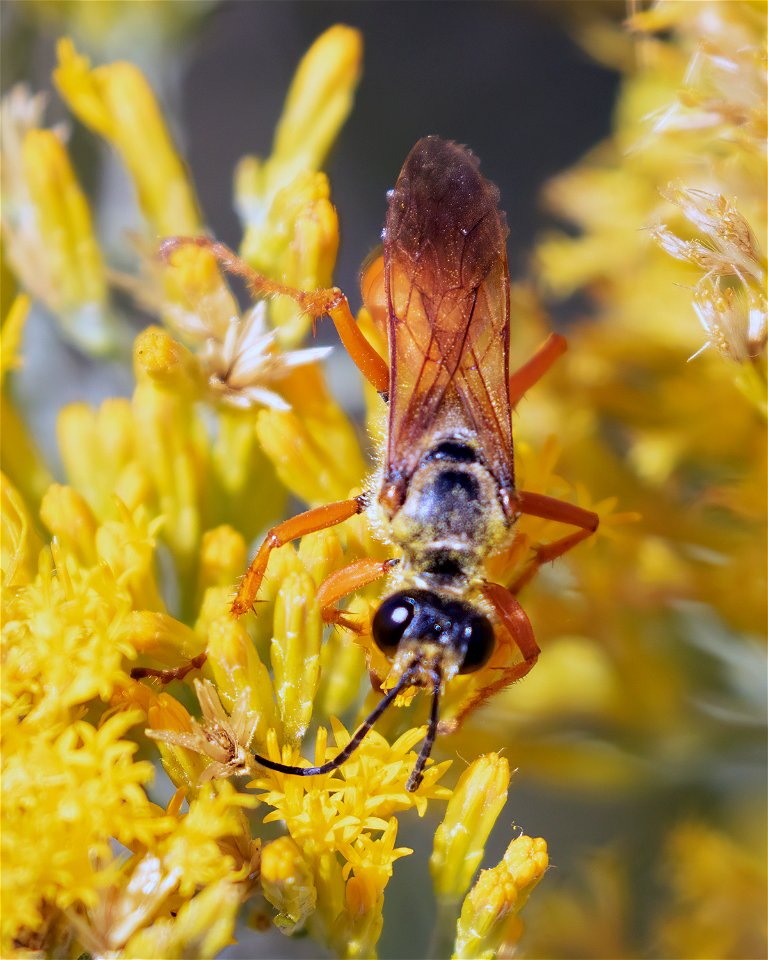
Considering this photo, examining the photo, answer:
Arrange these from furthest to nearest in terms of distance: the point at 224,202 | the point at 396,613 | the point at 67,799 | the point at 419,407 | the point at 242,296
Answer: the point at 224,202 < the point at 242,296 < the point at 419,407 < the point at 396,613 < the point at 67,799

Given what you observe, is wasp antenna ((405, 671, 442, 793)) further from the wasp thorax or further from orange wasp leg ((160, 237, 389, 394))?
orange wasp leg ((160, 237, 389, 394))

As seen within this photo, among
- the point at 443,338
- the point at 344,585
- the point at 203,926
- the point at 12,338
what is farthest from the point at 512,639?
the point at 12,338

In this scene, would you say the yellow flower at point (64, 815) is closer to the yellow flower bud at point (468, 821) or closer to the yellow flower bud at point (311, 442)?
the yellow flower bud at point (468, 821)

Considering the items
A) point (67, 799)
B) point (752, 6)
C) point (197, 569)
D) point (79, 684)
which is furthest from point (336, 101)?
point (67, 799)

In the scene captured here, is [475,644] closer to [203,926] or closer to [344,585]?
[344,585]

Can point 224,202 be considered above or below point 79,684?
below

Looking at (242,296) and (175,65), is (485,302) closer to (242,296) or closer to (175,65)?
(175,65)

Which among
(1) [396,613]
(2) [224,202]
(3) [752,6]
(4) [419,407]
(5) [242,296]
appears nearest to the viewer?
(1) [396,613]

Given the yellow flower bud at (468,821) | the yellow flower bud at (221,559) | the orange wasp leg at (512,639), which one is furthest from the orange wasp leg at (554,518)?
the yellow flower bud at (221,559)
